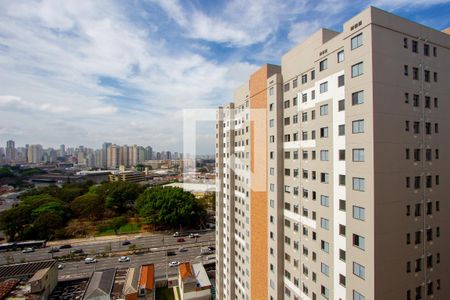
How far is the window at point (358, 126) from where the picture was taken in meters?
7.12

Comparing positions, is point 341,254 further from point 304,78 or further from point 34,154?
point 34,154

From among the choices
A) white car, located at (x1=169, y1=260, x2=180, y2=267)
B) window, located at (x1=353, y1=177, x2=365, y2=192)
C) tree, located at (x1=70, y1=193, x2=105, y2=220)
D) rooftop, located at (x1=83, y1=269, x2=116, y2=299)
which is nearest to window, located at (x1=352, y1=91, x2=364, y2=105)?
window, located at (x1=353, y1=177, x2=365, y2=192)

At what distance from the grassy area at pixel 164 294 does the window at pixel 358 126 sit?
2193cm

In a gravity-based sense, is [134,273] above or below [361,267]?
below

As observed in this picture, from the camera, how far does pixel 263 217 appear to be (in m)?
13.2

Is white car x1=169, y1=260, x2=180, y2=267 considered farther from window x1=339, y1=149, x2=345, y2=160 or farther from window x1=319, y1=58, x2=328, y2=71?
window x1=319, y1=58, x2=328, y2=71

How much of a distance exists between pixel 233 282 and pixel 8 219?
3440cm

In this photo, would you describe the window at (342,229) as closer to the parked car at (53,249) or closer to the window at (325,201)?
the window at (325,201)

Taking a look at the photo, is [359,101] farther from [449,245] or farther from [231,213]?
[231,213]

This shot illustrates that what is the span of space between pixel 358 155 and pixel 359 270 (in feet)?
11.3

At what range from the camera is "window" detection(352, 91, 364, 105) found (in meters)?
7.11

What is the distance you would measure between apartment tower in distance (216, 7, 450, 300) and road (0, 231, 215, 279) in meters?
20.5

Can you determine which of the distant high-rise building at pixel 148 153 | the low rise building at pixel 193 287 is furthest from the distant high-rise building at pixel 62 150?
the low rise building at pixel 193 287

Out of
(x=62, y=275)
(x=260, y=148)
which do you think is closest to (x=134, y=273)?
(x=62, y=275)
